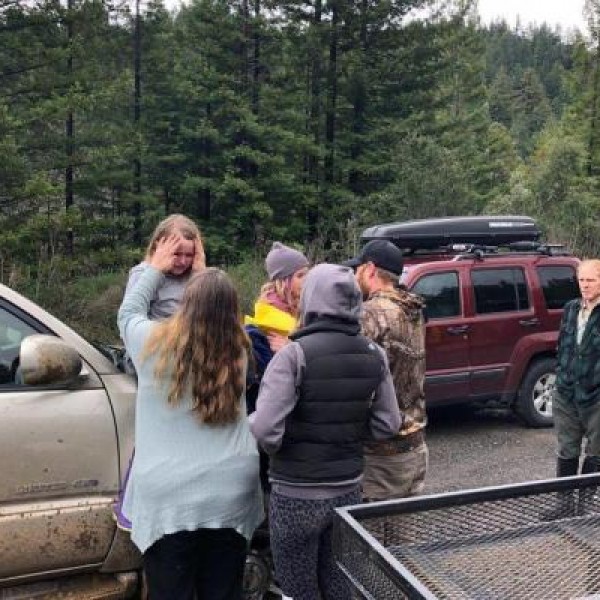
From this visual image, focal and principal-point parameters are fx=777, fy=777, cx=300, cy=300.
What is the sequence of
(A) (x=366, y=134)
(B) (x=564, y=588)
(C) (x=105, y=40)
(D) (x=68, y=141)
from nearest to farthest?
(B) (x=564, y=588) → (D) (x=68, y=141) → (C) (x=105, y=40) → (A) (x=366, y=134)

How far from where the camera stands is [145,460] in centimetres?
274

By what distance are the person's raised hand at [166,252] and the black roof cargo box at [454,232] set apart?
506 centimetres

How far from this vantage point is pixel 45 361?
121 inches

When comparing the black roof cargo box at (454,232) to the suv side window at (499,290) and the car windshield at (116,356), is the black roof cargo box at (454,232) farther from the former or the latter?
the car windshield at (116,356)

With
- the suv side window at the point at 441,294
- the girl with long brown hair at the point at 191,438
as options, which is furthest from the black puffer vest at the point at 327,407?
the suv side window at the point at 441,294

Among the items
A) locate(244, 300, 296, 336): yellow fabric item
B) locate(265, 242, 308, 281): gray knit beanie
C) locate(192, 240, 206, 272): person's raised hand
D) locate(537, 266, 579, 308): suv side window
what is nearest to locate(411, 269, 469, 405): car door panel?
locate(537, 266, 579, 308): suv side window

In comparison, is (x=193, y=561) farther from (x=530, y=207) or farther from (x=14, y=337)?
(x=530, y=207)

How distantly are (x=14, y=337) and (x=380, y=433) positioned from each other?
1.65 meters

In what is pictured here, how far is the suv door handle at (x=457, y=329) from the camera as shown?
26.2 feet

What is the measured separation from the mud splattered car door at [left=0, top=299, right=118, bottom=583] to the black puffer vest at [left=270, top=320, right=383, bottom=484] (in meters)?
0.96

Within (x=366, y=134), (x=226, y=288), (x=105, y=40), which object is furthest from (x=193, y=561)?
(x=366, y=134)

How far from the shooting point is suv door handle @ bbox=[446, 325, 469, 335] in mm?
7977

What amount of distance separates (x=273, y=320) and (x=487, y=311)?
5.17 m

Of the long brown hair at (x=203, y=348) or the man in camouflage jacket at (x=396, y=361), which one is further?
the man in camouflage jacket at (x=396, y=361)
